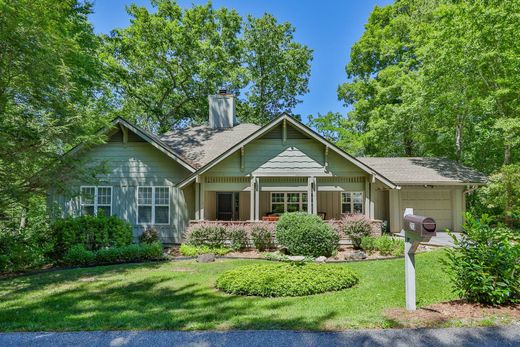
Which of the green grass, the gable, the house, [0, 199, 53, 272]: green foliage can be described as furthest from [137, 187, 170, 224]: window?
the green grass

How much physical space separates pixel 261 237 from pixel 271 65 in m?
24.1

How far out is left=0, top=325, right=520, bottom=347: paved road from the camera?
3.99m

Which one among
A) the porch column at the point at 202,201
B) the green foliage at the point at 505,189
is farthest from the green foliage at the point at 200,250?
the green foliage at the point at 505,189

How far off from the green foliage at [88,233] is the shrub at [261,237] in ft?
15.6

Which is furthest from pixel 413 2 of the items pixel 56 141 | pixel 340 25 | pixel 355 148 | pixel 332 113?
pixel 56 141

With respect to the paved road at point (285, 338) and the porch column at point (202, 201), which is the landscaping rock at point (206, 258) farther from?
the paved road at point (285, 338)

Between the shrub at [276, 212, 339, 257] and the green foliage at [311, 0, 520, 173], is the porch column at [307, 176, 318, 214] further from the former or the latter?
the green foliage at [311, 0, 520, 173]

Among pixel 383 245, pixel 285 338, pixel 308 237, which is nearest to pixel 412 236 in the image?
pixel 285 338

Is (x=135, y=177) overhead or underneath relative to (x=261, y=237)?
overhead

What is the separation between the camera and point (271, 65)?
3234cm

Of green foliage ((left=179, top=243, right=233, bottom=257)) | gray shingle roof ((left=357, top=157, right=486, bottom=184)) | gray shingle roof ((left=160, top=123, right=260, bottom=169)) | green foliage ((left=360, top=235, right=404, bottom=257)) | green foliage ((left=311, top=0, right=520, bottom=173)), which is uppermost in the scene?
green foliage ((left=311, top=0, right=520, bottom=173))

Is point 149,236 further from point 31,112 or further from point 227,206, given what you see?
point 31,112

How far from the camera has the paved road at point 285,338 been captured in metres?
3.99

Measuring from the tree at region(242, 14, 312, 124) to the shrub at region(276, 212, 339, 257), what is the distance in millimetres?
21954
